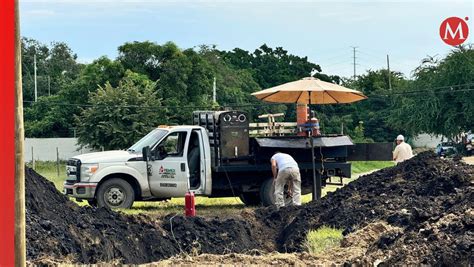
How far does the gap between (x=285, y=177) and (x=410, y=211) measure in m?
5.60

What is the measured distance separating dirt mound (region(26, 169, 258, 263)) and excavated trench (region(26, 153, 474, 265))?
17 millimetres

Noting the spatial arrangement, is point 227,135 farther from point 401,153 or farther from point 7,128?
point 7,128

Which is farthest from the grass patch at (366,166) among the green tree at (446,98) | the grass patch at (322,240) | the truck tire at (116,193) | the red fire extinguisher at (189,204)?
the grass patch at (322,240)

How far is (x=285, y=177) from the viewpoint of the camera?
17.8 m

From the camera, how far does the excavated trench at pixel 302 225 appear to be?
9.52 metres

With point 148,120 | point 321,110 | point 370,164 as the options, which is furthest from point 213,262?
point 321,110

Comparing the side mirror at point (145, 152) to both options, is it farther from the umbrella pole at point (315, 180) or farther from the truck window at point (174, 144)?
the umbrella pole at point (315, 180)

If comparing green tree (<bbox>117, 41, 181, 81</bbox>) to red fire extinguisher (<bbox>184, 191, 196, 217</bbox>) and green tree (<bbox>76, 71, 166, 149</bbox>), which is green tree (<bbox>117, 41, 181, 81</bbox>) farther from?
red fire extinguisher (<bbox>184, 191, 196, 217</bbox>)

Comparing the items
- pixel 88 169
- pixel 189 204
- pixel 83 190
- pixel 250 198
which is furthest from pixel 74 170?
pixel 189 204

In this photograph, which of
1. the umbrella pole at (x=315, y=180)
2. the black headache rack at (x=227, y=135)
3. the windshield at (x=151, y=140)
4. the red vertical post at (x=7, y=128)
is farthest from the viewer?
the black headache rack at (x=227, y=135)

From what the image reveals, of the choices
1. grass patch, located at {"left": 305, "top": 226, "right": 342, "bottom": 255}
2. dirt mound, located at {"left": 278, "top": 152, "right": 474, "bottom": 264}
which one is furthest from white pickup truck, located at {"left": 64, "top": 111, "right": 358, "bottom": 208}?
grass patch, located at {"left": 305, "top": 226, "right": 342, "bottom": 255}

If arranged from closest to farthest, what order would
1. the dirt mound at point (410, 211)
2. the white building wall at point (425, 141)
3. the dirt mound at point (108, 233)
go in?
the dirt mound at point (410, 211) → the dirt mound at point (108, 233) → the white building wall at point (425, 141)

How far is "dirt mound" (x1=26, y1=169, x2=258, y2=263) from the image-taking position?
11.3 meters

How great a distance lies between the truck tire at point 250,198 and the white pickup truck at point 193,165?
306 mm
